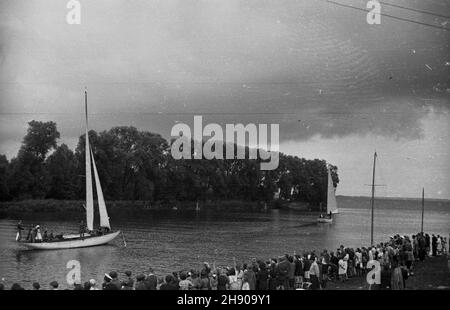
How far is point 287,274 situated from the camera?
1742 centimetres

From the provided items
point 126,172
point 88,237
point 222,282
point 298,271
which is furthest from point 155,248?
point 126,172

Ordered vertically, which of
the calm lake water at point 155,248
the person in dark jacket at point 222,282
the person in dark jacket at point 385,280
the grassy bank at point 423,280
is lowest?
the calm lake water at point 155,248

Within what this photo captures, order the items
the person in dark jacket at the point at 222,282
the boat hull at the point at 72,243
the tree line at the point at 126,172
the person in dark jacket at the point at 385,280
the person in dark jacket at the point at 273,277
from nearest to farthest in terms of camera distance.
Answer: the person in dark jacket at the point at 222,282 → the person in dark jacket at the point at 273,277 → the person in dark jacket at the point at 385,280 → the boat hull at the point at 72,243 → the tree line at the point at 126,172

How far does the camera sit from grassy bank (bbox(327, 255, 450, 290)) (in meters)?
19.2

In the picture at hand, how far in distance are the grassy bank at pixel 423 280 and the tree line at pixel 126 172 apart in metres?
43.6

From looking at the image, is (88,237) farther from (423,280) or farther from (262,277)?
(423,280)

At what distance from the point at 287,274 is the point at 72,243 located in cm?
2634

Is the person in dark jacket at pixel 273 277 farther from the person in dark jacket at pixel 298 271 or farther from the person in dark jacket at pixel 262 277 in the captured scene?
the person in dark jacket at pixel 298 271

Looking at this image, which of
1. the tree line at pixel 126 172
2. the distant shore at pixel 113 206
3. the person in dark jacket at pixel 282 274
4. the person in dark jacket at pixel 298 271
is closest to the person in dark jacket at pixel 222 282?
the person in dark jacket at pixel 282 274

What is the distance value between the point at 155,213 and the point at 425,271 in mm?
62078

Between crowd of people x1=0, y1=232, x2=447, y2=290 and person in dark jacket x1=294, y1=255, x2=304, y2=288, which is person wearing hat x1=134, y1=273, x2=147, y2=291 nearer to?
crowd of people x1=0, y1=232, x2=447, y2=290

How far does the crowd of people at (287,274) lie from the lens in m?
14.2

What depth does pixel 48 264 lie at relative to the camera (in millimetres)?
34062
